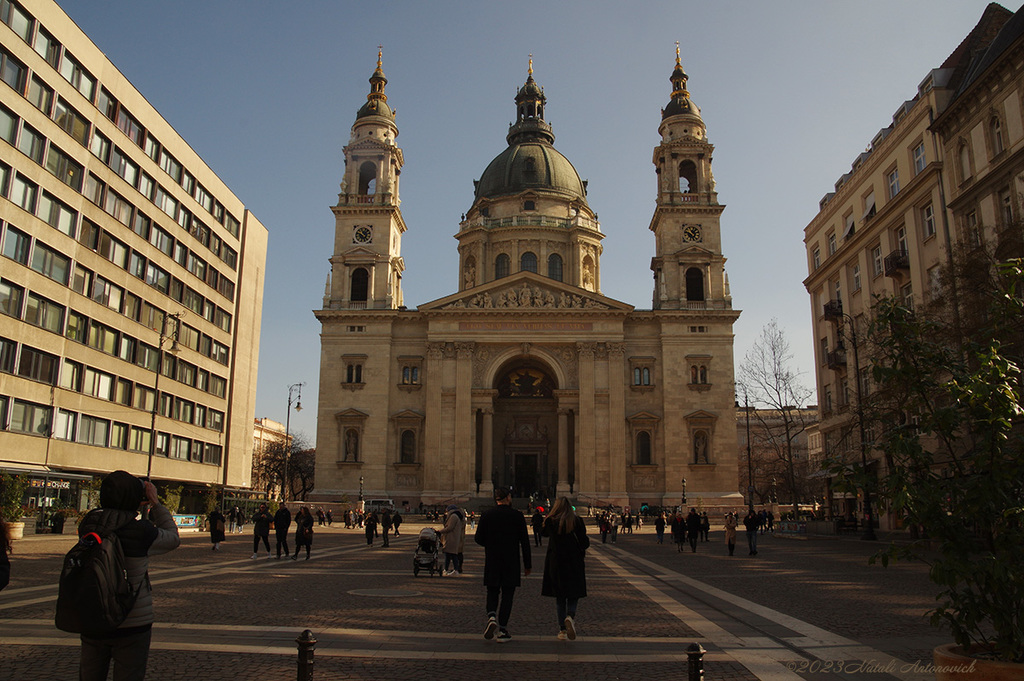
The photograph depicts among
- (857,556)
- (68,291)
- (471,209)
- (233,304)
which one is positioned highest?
(471,209)

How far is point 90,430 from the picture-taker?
41656mm

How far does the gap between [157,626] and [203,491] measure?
4806 centimetres

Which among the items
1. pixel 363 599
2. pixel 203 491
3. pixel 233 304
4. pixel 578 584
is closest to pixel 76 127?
pixel 233 304

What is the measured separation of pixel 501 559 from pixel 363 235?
56627 millimetres

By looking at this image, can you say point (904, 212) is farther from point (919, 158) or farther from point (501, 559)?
point (501, 559)

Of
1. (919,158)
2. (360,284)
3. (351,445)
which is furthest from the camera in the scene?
(360,284)

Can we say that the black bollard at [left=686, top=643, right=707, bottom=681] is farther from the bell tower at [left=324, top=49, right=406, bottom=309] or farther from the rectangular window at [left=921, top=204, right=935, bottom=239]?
Result: the bell tower at [left=324, top=49, right=406, bottom=309]

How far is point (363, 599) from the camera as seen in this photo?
13852mm

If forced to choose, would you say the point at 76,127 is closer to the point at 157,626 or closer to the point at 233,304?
the point at 233,304

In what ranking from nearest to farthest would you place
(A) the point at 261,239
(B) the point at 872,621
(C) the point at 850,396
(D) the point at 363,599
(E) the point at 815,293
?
1. (B) the point at 872,621
2. (D) the point at 363,599
3. (C) the point at 850,396
4. (E) the point at 815,293
5. (A) the point at 261,239

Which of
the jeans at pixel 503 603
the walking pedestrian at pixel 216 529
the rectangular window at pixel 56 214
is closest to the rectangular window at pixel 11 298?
the rectangular window at pixel 56 214

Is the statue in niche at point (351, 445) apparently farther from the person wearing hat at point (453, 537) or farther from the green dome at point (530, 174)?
the person wearing hat at point (453, 537)

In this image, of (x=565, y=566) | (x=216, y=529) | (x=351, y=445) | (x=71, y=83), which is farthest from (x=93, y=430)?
(x=565, y=566)

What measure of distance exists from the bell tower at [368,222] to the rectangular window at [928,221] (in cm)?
3915
